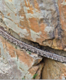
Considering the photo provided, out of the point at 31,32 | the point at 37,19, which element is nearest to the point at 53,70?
the point at 31,32

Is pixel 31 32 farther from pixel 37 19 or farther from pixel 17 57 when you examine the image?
pixel 17 57

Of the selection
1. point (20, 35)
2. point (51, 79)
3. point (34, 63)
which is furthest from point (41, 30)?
point (51, 79)

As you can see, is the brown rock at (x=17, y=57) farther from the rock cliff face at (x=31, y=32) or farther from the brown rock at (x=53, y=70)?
the brown rock at (x=53, y=70)

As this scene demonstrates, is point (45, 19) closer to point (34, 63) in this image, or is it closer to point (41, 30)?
point (41, 30)

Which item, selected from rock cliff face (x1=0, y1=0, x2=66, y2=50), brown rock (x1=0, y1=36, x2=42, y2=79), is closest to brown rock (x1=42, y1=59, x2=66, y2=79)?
brown rock (x1=0, y1=36, x2=42, y2=79)

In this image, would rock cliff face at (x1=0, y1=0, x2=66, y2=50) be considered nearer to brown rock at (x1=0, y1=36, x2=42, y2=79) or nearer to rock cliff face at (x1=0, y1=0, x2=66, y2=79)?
rock cliff face at (x1=0, y1=0, x2=66, y2=79)

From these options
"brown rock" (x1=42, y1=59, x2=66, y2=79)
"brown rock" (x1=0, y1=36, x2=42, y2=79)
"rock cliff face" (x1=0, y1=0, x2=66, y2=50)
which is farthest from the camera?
"brown rock" (x1=0, y1=36, x2=42, y2=79)

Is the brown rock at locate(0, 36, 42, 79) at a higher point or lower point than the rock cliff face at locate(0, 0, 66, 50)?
lower

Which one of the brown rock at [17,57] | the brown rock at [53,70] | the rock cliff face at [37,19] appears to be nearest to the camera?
the rock cliff face at [37,19]

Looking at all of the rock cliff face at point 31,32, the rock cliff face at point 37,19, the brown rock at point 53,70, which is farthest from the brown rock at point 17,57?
the rock cliff face at point 37,19
